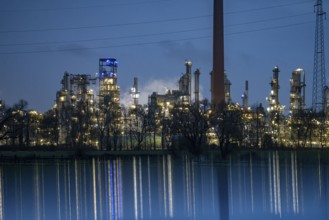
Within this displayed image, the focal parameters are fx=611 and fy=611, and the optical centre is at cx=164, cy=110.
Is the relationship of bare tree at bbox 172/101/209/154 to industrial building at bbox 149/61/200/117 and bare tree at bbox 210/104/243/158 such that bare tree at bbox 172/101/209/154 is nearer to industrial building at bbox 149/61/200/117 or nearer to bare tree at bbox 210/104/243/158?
bare tree at bbox 210/104/243/158

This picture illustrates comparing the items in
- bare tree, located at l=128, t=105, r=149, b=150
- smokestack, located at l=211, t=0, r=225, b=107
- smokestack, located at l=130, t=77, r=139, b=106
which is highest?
smokestack, located at l=211, t=0, r=225, b=107

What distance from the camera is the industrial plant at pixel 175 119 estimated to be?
65062 millimetres

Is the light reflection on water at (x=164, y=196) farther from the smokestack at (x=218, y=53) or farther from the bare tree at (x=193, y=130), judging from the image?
the smokestack at (x=218, y=53)

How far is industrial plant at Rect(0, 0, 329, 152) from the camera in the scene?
213 feet

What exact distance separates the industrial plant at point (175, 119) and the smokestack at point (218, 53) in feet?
0.38

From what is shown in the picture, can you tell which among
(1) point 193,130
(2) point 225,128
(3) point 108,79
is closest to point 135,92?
(3) point 108,79

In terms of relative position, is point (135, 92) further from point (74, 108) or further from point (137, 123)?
point (137, 123)

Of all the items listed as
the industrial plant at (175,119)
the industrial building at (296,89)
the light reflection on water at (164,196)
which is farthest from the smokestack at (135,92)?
the light reflection on water at (164,196)

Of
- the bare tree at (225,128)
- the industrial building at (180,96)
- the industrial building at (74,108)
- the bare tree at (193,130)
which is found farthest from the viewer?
the industrial building at (180,96)

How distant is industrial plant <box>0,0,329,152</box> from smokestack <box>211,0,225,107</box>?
4.6 inches

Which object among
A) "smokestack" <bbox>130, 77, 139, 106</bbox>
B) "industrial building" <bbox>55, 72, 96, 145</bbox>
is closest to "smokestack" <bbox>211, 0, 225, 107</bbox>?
"industrial building" <bbox>55, 72, 96, 145</bbox>

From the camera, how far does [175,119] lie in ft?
229

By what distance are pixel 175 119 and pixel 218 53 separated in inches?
379

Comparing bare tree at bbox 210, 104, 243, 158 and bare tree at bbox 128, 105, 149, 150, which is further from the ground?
bare tree at bbox 210, 104, 243, 158
